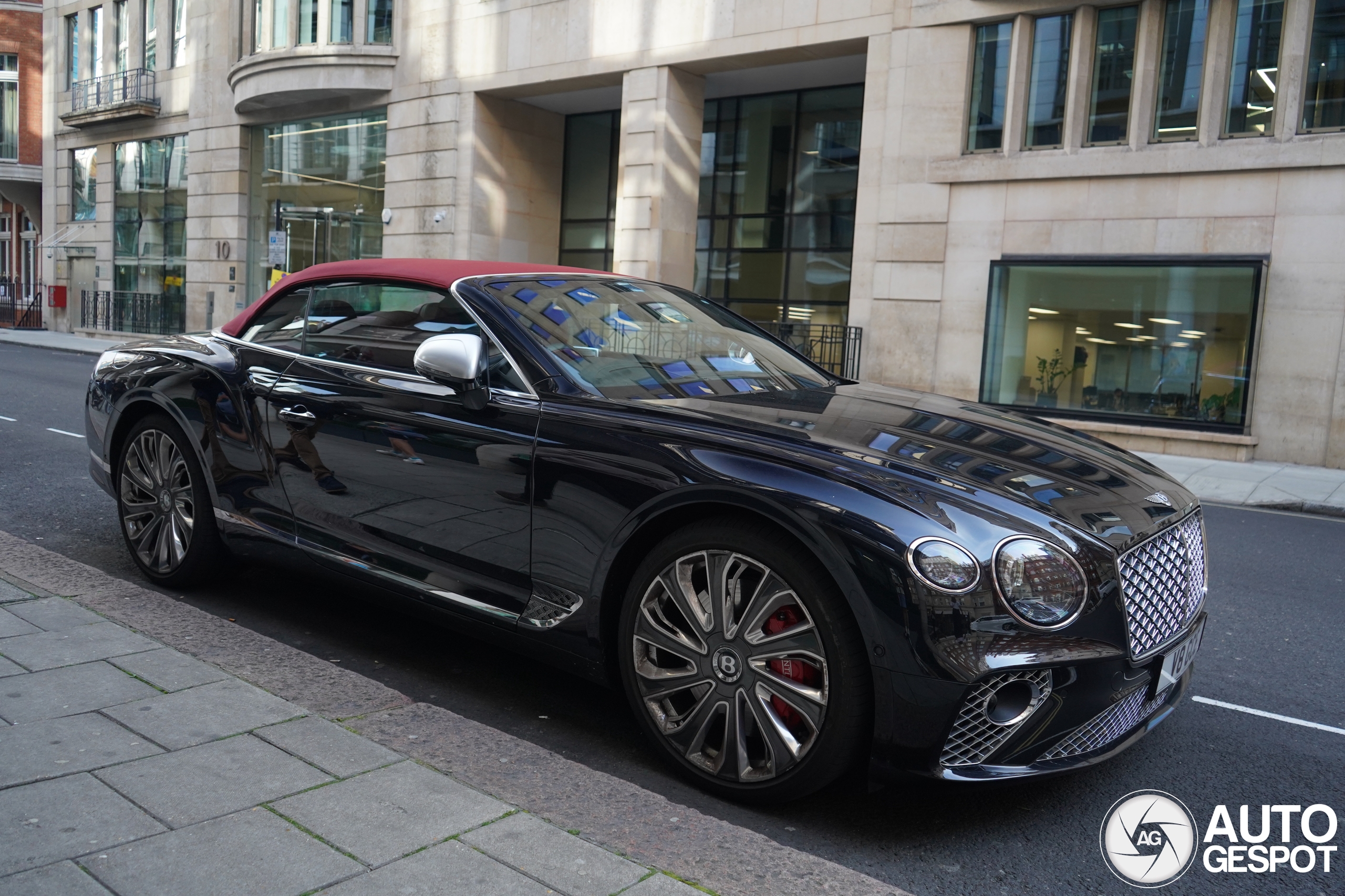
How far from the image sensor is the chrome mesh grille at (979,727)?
2.77m

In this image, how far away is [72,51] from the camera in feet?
118

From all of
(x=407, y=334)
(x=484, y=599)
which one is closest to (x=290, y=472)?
(x=407, y=334)

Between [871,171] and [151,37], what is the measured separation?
24.7 metres

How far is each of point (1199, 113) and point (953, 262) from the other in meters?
3.84

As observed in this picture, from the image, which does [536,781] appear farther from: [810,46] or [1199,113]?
[810,46]

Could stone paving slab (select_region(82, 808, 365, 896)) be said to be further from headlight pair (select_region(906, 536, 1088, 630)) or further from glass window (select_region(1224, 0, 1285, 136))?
glass window (select_region(1224, 0, 1285, 136))

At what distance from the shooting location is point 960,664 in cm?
273

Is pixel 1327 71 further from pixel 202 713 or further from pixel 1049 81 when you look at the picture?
pixel 202 713

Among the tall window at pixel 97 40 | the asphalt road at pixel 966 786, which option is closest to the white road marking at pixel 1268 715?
the asphalt road at pixel 966 786

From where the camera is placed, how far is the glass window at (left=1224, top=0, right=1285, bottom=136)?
47.3ft

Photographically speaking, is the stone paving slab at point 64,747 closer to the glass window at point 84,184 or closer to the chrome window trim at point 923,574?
the chrome window trim at point 923,574

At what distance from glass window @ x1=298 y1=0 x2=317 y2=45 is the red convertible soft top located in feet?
76.4

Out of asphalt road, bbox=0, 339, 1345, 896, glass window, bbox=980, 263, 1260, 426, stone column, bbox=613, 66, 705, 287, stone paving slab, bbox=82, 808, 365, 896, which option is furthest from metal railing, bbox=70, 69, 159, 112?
stone paving slab, bbox=82, 808, 365, 896

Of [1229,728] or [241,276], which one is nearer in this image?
[1229,728]
